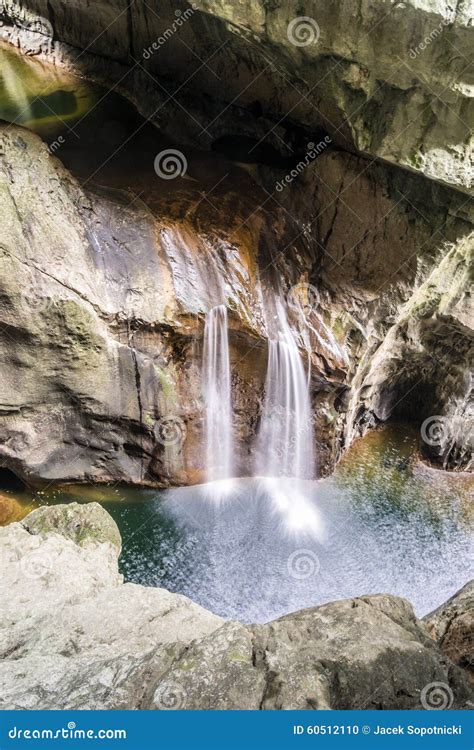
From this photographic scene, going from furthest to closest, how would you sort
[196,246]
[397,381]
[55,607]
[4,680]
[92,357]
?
[397,381], [196,246], [92,357], [55,607], [4,680]

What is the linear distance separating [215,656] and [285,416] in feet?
20.7

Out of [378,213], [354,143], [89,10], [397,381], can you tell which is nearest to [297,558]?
[397,381]

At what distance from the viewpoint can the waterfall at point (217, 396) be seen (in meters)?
9.13

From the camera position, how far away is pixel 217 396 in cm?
958

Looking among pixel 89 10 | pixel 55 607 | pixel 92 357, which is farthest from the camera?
pixel 89 10

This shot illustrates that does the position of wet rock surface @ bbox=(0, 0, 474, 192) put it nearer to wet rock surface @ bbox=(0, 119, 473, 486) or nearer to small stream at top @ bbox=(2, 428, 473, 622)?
wet rock surface @ bbox=(0, 119, 473, 486)

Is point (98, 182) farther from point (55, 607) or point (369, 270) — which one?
point (55, 607)

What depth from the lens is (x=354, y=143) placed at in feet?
28.9

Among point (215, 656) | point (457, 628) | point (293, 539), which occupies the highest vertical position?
point (457, 628)

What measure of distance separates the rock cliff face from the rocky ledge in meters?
3.90

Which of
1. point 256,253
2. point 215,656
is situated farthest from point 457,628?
point 256,253

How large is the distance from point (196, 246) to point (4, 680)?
699cm

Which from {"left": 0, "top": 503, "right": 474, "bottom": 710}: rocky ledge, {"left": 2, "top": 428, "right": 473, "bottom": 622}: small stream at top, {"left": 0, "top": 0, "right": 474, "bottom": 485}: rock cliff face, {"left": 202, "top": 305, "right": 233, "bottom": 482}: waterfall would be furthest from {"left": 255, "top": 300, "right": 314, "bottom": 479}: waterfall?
{"left": 0, "top": 503, "right": 474, "bottom": 710}: rocky ledge

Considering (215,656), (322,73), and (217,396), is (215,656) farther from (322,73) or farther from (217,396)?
(322,73)
